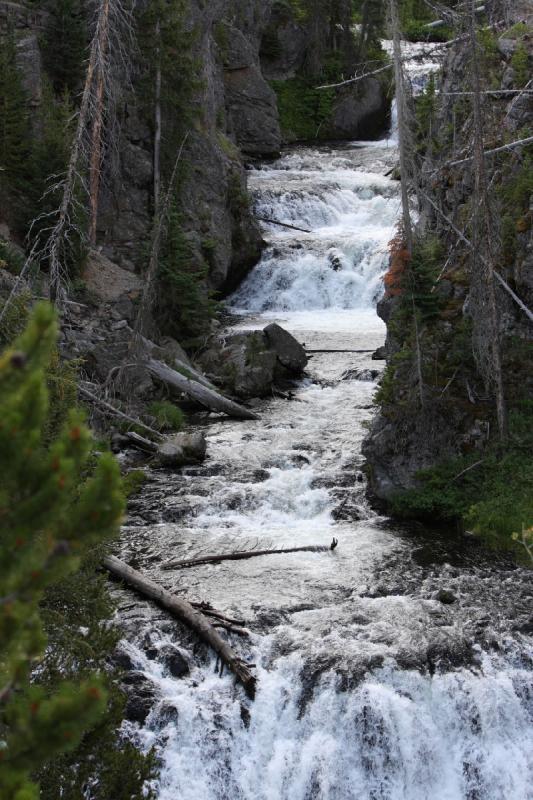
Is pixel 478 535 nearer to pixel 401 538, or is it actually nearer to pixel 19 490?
pixel 401 538

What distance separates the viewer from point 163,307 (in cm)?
2353

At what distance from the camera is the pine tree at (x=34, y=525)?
3398 mm

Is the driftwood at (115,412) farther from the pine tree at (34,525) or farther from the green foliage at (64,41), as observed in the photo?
the green foliage at (64,41)

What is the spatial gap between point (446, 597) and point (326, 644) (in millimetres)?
2126

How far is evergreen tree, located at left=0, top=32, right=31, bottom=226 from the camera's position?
2096cm

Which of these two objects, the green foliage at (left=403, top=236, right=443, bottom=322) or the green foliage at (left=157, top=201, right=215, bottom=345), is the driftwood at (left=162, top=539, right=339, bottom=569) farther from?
the green foliage at (left=157, top=201, right=215, bottom=345)

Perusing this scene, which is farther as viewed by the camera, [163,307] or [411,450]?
[163,307]

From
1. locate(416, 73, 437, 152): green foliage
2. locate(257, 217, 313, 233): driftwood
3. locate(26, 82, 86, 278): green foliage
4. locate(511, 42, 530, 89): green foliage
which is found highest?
locate(511, 42, 530, 89): green foliage

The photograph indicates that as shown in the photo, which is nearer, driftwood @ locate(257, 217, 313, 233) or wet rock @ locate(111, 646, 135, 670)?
wet rock @ locate(111, 646, 135, 670)

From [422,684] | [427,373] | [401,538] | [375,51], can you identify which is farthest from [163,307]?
[375,51]

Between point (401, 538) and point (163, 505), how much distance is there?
14.7 feet

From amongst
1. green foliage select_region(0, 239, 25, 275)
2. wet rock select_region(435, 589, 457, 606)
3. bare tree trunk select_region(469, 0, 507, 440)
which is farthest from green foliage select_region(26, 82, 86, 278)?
wet rock select_region(435, 589, 457, 606)

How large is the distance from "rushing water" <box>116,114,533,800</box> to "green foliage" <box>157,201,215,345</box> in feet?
20.4

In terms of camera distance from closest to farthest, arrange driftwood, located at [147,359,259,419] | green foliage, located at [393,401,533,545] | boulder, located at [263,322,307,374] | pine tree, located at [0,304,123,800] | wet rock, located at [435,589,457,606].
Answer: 1. pine tree, located at [0,304,123,800]
2. wet rock, located at [435,589,457,606]
3. green foliage, located at [393,401,533,545]
4. driftwood, located at [147,359,259,419]
5. boulder, located at [263,322,307,374]
